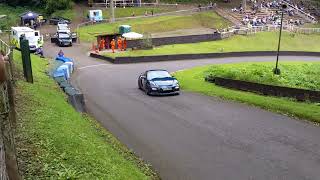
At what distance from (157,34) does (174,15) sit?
533 inches

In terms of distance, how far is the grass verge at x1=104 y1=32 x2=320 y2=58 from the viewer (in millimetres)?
48875

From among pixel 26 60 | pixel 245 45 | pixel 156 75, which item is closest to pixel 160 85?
pixel 156 75

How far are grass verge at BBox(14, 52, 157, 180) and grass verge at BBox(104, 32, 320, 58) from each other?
1219 inches

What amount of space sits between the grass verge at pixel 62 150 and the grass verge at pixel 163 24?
45012 millimetres

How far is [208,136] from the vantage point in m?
17.1

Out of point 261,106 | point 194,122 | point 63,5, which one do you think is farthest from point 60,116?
point 63,5

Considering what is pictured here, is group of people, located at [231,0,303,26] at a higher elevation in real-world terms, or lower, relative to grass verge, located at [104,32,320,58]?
higher

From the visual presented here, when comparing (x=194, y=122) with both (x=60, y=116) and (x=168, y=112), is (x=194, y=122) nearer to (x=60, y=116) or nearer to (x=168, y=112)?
(x=168, y=112)

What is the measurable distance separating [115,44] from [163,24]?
16465 mm

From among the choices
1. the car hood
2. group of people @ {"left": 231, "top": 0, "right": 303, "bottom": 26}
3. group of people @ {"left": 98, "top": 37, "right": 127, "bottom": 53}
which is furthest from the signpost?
group of people @ {"left": 231, "top": 0, "right": 303, "bottom": 26}

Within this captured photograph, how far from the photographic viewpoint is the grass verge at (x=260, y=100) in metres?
20.4

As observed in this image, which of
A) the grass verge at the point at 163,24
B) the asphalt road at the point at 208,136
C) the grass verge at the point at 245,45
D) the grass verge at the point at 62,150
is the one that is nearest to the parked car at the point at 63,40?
the grass verge at the point at 163,24

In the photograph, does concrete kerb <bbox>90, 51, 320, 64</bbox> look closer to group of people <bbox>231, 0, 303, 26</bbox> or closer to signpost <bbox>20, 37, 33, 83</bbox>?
group of people <bbox>231, 0, 303, 26</bbox>

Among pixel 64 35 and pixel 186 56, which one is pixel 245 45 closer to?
pixel 186 56
